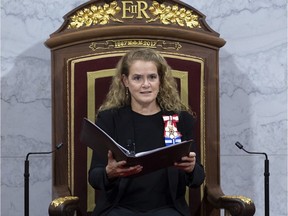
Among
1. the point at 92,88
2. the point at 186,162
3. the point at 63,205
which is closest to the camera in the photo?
the point at 186,162

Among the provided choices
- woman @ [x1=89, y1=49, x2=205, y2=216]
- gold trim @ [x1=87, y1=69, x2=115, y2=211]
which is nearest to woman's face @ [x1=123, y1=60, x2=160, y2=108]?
woman @ [x1=89, y1=49, x2=205, y2=216]

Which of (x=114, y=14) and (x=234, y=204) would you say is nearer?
(x=234, y=204)

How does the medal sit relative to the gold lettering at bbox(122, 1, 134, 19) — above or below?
below

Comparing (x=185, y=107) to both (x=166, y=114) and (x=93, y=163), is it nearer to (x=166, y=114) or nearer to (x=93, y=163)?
(x=166, y=114)

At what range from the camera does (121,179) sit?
3250mm

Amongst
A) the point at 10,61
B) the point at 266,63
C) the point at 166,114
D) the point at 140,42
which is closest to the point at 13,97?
the point at 10,61

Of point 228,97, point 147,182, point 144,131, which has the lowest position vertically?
point 147,182

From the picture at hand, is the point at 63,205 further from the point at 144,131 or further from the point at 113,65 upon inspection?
the point at 113,65

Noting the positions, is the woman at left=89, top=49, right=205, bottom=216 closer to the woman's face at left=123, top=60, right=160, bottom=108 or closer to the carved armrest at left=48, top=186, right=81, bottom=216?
the woman's face at left=123, top=60, right=160, bottom=108

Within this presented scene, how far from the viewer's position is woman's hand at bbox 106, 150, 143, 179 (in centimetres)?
290

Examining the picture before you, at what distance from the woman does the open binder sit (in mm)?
157

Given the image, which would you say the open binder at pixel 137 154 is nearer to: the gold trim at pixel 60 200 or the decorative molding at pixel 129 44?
the gold trim at pixel 60 200

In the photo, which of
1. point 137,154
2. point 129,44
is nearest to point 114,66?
point 129,44

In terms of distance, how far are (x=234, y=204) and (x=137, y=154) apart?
676mm
